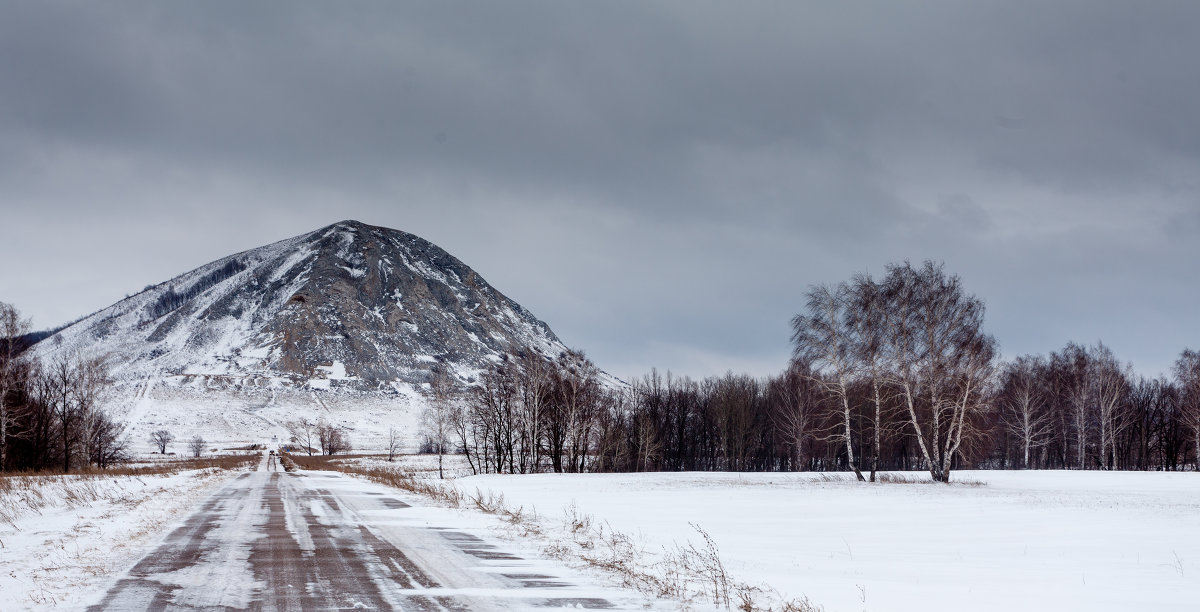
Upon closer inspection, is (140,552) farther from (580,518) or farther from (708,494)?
(708,494)

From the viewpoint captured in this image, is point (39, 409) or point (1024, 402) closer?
point (39, 409)

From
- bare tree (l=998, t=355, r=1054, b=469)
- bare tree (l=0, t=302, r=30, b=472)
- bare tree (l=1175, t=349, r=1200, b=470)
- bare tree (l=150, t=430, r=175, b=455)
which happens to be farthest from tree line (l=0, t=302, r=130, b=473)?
bare tree (l=150, t=430, r=175, b=455)

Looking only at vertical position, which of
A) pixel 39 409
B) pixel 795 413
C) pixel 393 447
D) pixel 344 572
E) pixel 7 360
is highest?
pixel 7 360

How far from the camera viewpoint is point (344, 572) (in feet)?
33.4

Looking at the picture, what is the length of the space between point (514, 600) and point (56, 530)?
12628 millimetres

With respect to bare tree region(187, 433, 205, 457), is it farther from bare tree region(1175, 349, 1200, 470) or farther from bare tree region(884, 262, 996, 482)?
bare tree region(1175, 349, 1200, 470)

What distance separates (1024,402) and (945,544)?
64114 millimetres

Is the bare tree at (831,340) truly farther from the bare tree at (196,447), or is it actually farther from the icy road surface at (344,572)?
the bare tree at (196,447)

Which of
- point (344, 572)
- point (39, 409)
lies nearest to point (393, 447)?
point (39, 409)

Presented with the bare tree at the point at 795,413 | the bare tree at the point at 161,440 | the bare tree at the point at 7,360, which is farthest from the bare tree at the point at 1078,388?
the bare tree at the point at 161,440

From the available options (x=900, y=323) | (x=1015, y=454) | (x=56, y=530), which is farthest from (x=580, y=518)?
(x=1015, y=454)

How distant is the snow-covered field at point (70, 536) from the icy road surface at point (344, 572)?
0.50 meters

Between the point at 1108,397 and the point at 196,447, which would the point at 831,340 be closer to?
the point at 1108,397

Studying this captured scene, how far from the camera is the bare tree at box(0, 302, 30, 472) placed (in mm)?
43625
